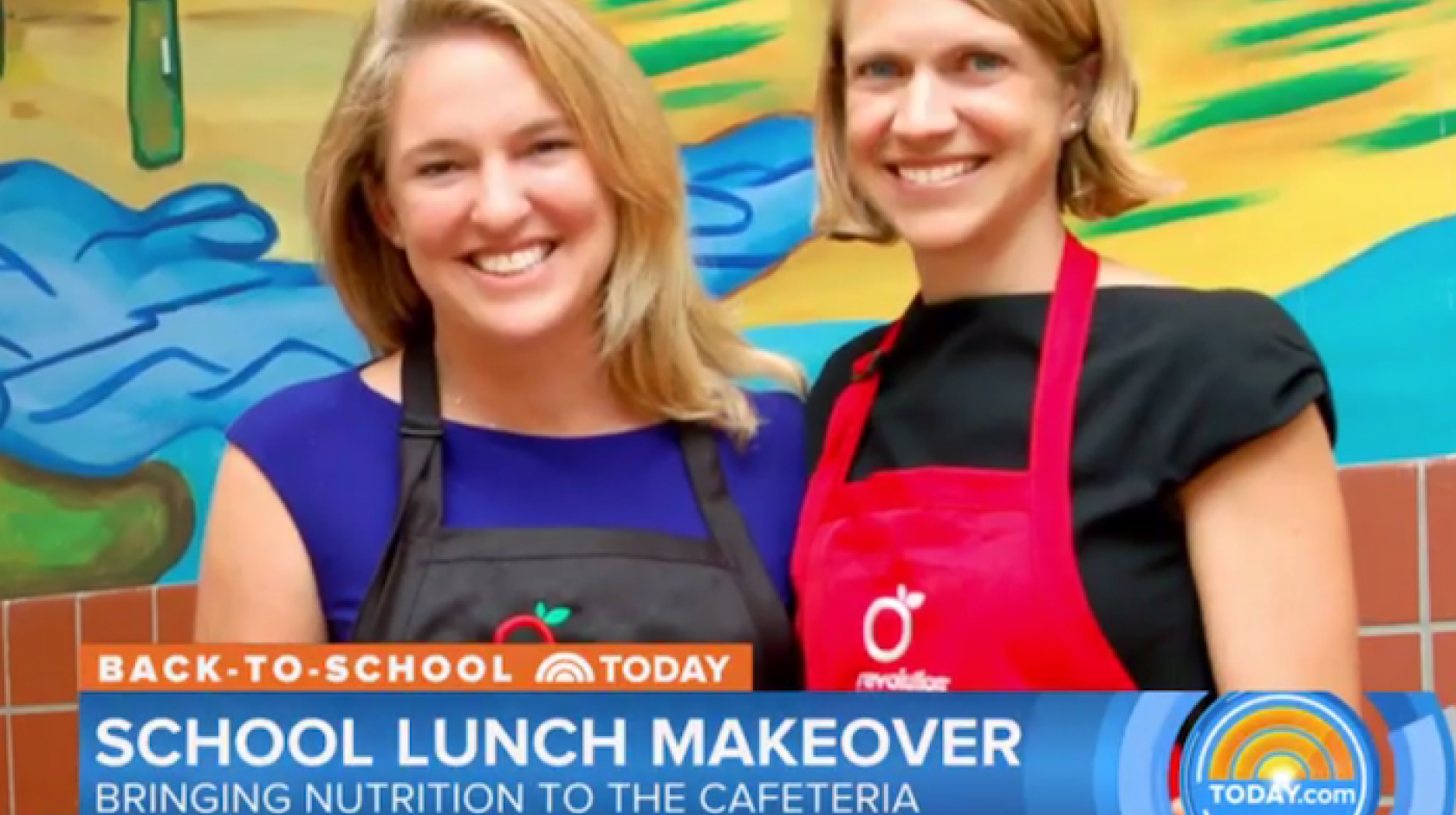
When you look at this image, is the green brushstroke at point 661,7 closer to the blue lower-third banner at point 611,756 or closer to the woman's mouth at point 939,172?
the woman's mouth at point 939,172

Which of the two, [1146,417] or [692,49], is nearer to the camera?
[1146,417]

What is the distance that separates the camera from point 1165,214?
1.04 meters

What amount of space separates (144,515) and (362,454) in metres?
0.33

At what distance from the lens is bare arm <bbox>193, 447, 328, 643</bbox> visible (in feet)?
2.98

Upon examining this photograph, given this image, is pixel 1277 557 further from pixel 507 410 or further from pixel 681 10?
pixel 681 10

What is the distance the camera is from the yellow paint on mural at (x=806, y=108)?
101cm

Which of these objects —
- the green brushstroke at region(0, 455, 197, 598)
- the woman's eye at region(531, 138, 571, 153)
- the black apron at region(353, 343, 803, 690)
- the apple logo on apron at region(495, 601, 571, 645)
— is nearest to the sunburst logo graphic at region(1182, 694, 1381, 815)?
the black apron at region(353, 343, 803, 690)

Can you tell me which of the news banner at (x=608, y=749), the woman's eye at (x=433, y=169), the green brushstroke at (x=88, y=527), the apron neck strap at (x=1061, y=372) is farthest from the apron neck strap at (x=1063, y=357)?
the green brushstroke at (x=88, y=527)

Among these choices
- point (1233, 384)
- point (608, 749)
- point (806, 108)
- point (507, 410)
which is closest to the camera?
point (1233, 384)

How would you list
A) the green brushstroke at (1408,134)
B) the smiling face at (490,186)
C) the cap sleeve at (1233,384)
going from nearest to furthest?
the cap sleeve at (1233,384)
the smiling face at (490,186)
the green brushstroke at (1408,134)

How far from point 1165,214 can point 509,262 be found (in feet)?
1.41

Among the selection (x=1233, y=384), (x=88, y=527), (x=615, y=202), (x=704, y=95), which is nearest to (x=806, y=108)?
(x=704, y=95)

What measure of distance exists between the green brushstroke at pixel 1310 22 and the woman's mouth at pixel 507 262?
1.55 ft

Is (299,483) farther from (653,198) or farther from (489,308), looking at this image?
(653,198)
